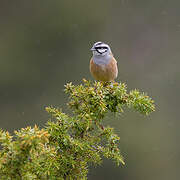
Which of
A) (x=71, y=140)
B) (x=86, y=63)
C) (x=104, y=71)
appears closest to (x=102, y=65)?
(x=104, y=71)

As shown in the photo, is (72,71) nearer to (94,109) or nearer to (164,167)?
(164,167)

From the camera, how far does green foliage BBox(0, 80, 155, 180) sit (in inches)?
71.5

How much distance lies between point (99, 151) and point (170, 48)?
336 inches

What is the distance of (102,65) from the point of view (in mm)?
4785

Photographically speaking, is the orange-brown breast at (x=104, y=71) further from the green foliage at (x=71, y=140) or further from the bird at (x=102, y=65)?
the green foliage at (x=71, y=140)

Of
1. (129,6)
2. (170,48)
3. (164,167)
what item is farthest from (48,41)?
(164,167)

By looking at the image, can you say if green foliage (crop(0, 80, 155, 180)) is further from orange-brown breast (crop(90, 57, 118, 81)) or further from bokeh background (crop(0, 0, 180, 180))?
bokeh background (crop(0, 0, 180, 180))

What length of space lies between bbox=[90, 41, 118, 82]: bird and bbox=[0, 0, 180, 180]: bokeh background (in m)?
4.34

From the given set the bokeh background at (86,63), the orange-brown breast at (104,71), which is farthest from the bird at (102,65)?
the bokeh background at (86,63)

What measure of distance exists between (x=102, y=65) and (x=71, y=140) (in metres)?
2.64

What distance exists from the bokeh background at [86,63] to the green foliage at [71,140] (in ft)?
21.7

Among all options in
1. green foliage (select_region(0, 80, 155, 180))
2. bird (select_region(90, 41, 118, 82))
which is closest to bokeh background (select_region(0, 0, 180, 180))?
bird (select_region(90, 41, 118, 82))

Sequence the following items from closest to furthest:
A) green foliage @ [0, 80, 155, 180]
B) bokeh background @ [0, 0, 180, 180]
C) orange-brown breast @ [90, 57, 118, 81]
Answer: green foliage @ [0, 80, 155, 180] → orange-brown breast @ [90, 57, 118, 81] → bokeh background @ [0, 0, 180, 180]

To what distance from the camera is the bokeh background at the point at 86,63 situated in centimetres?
932
